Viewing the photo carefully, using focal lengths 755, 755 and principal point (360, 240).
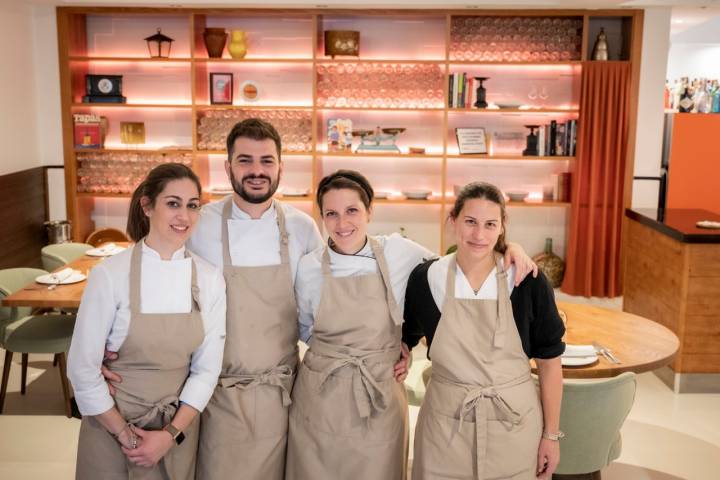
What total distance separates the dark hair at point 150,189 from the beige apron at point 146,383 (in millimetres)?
130

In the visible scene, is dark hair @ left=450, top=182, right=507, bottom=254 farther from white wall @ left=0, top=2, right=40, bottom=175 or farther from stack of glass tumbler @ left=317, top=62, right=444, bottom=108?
white wall @ left=0, top=2, right=40, bottom=175

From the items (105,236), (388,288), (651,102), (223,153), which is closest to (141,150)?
(223,153)

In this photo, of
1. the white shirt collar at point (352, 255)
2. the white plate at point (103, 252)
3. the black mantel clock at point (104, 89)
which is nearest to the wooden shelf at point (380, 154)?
the black mantel clock at point (104, 89)

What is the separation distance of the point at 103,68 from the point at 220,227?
5528mm

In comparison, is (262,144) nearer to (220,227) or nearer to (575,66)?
(220,227)

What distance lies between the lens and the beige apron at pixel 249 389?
8.45ft

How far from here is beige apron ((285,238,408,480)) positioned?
2.50 meters

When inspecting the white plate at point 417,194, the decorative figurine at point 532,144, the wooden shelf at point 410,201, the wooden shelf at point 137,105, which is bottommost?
the wooden shelf at point 410,201

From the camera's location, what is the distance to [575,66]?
23.5 ft

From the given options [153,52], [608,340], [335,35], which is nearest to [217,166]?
[153,52]

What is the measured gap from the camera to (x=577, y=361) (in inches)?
127

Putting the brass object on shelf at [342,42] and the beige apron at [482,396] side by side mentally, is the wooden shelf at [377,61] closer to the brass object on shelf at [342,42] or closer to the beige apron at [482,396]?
the brass object on shelf at [342,42]

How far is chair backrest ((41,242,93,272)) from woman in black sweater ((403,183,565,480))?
12.3ft

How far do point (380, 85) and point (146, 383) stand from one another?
5.15 meters
